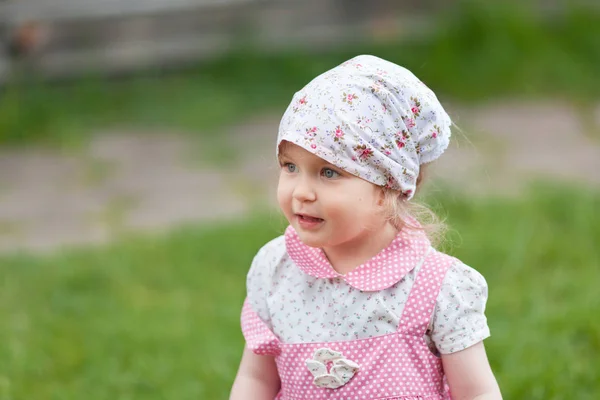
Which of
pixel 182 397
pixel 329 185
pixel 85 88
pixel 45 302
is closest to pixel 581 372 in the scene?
pixel 182 397

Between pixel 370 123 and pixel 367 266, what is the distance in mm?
315

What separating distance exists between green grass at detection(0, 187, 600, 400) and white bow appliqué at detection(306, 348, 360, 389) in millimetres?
1129

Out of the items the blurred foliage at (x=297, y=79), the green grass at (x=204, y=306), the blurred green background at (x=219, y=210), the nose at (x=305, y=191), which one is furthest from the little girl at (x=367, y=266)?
the blurred foliage at (x=297, y=79)

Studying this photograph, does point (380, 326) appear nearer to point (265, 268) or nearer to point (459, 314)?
point (459, 314)

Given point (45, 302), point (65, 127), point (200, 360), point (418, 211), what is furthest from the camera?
point (65, 127)

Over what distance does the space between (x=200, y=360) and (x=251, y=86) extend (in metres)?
3.57

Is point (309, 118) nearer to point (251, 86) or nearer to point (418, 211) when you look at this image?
point (418, 211)

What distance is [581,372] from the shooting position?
337cm

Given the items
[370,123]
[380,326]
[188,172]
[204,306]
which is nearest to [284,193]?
[370,123]

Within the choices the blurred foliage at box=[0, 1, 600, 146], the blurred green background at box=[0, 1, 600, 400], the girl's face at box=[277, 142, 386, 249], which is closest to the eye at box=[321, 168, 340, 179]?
the girl's face at box=[277, 142, 386, 249]

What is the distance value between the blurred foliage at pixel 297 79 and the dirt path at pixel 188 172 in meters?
0.21

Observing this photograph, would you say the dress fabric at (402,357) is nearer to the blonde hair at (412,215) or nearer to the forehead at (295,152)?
the blonde hair at (412,215)

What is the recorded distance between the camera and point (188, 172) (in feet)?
19.7

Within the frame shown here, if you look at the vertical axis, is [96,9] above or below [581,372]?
above
